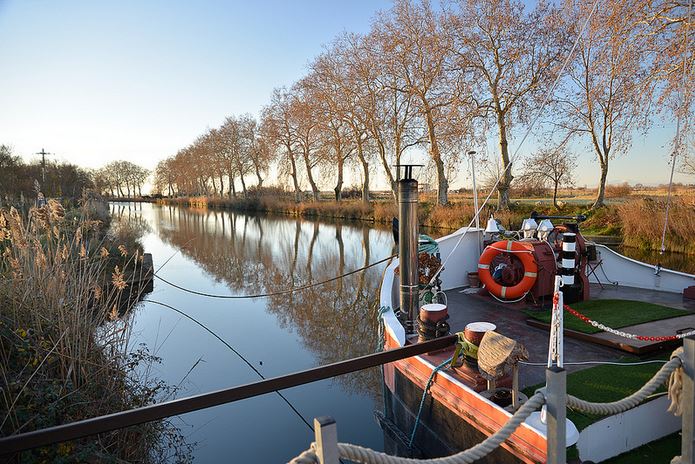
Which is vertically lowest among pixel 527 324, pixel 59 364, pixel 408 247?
pixel 527 324

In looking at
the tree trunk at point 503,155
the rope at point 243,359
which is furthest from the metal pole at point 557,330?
the tree trunk at point 503,155

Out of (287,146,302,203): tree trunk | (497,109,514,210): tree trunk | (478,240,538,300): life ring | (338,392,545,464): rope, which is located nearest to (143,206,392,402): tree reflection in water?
(478,240,538,300): life ring

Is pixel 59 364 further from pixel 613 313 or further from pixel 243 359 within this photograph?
pixel 613 313

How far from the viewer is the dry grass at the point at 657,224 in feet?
39.5

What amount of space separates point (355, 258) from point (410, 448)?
10.6 meters

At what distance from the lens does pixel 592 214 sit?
1753 cm

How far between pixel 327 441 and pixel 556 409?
1047 millimetres

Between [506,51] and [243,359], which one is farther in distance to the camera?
[506,51]

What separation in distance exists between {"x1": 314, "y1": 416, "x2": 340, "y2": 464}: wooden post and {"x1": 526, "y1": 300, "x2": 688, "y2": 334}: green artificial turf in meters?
3.50

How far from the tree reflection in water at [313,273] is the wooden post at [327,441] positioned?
4.11m

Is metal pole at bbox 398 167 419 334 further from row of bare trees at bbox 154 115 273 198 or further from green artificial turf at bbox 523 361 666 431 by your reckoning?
row of bare trees at bbox 154 115 273 198

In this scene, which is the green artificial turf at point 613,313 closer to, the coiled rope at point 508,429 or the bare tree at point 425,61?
the coiled rope at point 508,429

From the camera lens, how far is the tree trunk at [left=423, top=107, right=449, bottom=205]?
20764 millimetres

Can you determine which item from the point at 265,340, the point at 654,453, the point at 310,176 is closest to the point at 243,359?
the point at 265,340
